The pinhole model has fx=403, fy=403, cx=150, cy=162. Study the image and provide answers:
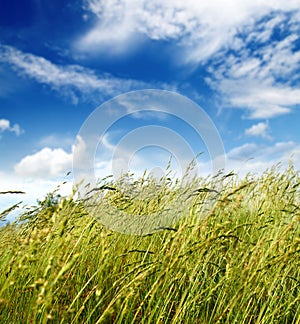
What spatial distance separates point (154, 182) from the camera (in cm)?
444

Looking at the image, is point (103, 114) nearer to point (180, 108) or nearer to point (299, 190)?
point (180, 108)

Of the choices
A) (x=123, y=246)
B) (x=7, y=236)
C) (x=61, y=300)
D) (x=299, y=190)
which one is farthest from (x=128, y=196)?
(x=299, y=190)

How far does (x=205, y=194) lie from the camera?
11.3 feet

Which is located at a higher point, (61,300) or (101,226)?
(101,226)

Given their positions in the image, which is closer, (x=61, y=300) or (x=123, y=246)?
(x=61, y=300)

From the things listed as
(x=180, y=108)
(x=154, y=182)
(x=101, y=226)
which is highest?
(x=180, y=108)

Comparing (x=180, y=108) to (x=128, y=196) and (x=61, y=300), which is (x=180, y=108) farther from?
(x=61, y=300)

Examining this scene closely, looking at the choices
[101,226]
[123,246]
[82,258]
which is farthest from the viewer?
[101,226]

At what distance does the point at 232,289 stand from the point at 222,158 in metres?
1.84

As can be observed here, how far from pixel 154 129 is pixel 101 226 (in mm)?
2297

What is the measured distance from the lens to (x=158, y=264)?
2.46m

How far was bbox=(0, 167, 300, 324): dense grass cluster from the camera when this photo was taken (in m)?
1.81

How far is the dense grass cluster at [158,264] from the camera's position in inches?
71.2

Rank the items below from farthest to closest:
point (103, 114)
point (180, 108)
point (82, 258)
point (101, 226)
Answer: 1. point (180, 108)
2. point (103, 114)
3. point (101, 226)
4. point (82, 258)
